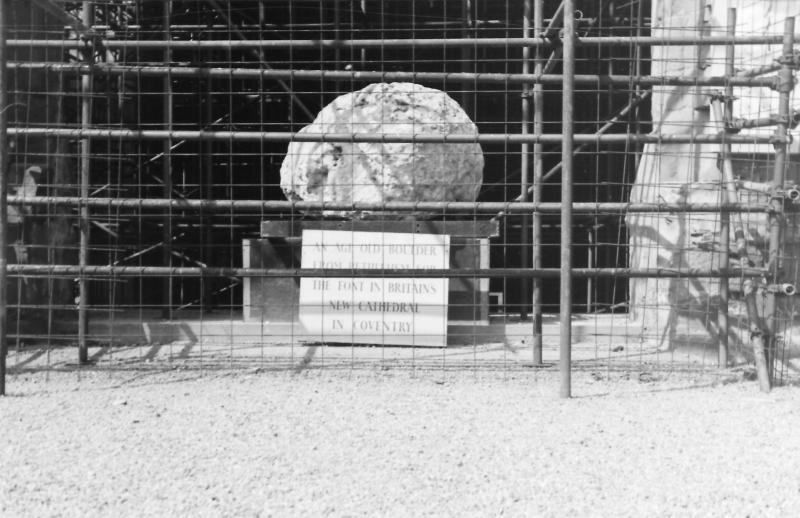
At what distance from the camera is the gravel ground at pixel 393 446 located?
3539 mm

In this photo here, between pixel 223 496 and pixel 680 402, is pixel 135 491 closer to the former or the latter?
pixel 223 496

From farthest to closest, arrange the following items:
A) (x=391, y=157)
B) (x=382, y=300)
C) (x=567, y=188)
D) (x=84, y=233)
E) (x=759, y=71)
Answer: (x=391, y=157), (x=382, y=300), (x=84, y=233), (x=759, y=71), (x=567, y=188)

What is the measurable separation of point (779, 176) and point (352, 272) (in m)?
3.03

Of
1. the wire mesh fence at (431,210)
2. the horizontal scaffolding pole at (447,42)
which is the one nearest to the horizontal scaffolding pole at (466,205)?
the wire mesh fence at (431,210)

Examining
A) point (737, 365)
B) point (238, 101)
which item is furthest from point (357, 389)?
point (238, 101)

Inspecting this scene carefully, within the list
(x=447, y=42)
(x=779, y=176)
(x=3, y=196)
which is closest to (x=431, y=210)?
(x=447, y=42)

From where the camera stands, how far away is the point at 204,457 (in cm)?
411

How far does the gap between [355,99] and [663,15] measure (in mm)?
2848

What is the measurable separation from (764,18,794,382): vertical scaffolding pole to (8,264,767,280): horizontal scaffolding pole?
0.16m

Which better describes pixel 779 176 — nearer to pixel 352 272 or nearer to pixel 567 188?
pixel 567 188

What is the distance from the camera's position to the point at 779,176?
5.93 meters

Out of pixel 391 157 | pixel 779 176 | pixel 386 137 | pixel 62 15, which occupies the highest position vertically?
pixel 62 15

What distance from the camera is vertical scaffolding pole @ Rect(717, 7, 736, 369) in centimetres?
633

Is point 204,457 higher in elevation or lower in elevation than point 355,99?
lower
